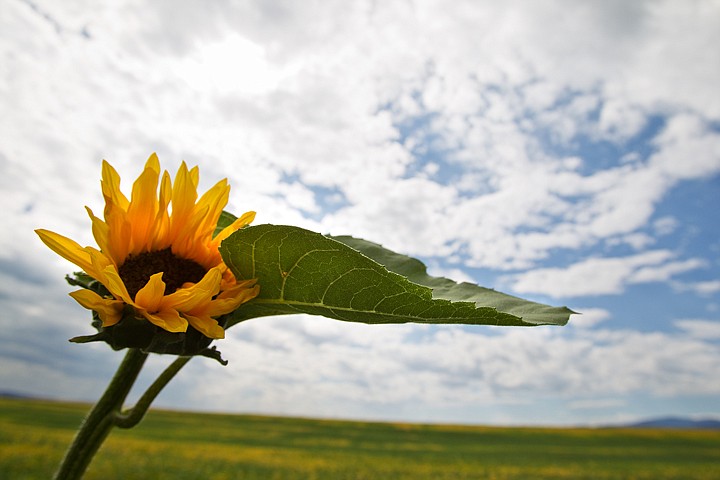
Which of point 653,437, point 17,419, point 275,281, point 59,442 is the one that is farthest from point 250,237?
point 653,437

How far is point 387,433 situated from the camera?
33719mm

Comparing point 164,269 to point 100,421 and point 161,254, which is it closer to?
point 161,254

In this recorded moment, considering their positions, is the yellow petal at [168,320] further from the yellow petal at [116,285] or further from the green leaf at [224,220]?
the green leaf at [224,220]

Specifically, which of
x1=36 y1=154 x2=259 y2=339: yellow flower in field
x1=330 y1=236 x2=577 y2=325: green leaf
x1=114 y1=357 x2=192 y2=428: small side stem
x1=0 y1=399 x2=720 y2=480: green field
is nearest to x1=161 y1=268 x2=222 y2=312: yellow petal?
x1=36 y1=154 x2=259 y2=339: yellow flower in field

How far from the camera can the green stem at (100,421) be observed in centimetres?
90

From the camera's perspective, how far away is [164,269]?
984 millimetres

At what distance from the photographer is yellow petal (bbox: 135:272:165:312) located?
81 cm

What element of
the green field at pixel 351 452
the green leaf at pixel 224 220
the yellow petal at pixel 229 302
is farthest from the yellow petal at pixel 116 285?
the green field at pixel 351 452

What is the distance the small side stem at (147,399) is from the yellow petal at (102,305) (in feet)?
0.44

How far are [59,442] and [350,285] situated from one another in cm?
2197

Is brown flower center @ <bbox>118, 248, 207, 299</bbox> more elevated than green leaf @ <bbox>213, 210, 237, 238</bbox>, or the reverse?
green leaf @ <bbox>213, 210, 237, 238</bbox>

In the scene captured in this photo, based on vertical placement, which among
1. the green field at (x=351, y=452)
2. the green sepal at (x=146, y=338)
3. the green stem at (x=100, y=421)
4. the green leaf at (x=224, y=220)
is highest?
the green field at (x=351, y=452)

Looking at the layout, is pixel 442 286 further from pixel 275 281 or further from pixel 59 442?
pixel 59 442

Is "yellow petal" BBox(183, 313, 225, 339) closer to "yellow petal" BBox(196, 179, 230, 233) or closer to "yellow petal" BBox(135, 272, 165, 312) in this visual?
"yellow petal" BBox(135, 272, 165, 312)
